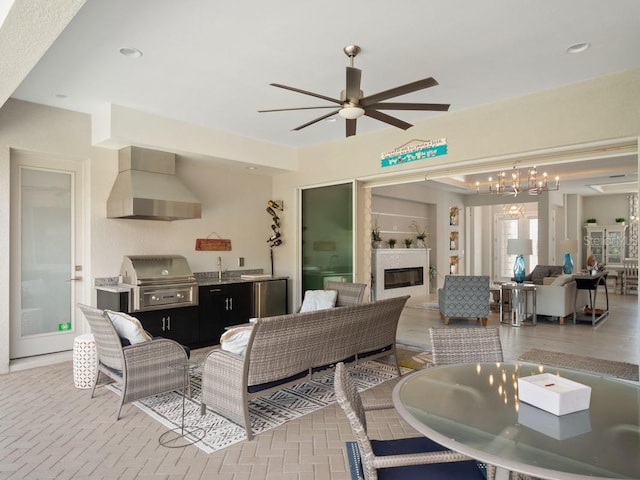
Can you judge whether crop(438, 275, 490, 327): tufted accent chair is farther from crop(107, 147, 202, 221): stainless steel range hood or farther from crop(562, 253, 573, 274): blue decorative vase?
crop(107, 147, 202, 221): stainless steel range hood

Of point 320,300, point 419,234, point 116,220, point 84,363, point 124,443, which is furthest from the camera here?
point 419,234

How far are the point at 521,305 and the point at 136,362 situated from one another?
20.2 ft

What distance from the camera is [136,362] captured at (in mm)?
3391

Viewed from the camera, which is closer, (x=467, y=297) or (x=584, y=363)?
(x=584, y=363)

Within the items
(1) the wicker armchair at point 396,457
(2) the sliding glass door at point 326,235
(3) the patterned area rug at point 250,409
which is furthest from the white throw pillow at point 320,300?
(1) the wicker armchair at point 396,457

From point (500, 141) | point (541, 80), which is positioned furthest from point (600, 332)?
point (541, 80)

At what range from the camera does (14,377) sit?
174 inches

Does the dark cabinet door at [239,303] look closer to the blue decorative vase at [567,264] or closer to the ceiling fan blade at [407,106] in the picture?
the ceiling fan blade at [407,106]

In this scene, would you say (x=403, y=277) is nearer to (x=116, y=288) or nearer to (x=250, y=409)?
(x=116, y=288)

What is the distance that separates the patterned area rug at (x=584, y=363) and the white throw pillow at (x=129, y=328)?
4167mm

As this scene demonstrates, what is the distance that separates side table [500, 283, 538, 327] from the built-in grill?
515 cm

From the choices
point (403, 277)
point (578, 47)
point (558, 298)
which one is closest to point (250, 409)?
point (578, 47)

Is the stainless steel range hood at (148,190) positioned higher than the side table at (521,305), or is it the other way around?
the stainless steel range hood at (148,190)

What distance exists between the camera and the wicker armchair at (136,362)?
335 cm
